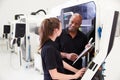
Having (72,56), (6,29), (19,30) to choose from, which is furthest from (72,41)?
(6,29)

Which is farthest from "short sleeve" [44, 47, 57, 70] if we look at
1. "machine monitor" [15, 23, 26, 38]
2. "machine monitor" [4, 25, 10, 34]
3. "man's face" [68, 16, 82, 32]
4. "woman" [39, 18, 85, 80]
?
"machine monitor" [4, 25, 10, 34]

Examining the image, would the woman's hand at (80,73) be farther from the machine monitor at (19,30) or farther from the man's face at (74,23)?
the machine monitor at (19,30)

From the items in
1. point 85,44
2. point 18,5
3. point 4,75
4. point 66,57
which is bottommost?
point 4,75

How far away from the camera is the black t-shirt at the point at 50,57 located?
1815 millimetres

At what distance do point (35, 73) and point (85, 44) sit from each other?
8.64ft

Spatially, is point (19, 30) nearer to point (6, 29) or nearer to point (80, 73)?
point (6, 29)

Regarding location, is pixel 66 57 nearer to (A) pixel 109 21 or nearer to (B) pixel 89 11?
(B) pixel 89 11

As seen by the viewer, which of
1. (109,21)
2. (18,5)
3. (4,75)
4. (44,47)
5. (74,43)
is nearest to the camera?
(109,21)

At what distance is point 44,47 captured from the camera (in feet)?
6.07

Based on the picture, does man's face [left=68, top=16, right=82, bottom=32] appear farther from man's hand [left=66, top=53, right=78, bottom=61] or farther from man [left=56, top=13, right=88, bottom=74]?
man's hand [left=66, top=53, right=78, bottom=61]

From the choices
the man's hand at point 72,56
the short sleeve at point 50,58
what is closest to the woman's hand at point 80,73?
the man's hand at point 72,56

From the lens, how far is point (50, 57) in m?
1.80

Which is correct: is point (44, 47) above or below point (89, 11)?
below

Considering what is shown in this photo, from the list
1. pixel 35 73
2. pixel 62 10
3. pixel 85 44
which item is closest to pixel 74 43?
pixel 85 44
